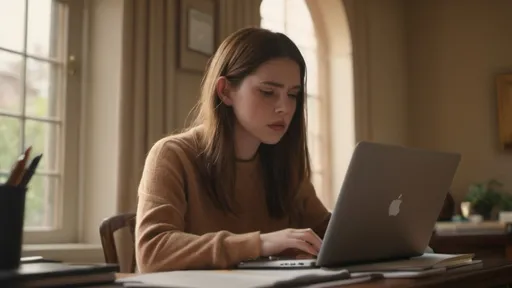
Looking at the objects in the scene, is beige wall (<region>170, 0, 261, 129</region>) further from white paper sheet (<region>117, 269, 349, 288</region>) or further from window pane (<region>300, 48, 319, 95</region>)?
white paper sheet (<region>117, 269, 349, 288</region>)

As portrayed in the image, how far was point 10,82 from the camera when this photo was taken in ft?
7.97

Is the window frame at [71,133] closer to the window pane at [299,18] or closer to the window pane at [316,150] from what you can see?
the window pane at [299,18]

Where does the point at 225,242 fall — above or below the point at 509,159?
below

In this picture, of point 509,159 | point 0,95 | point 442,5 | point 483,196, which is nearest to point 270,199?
point 0,95

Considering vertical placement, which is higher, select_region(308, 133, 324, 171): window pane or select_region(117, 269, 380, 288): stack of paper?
select_region(308, 133, 324, 171): window pane

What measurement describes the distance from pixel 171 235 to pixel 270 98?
0.43m

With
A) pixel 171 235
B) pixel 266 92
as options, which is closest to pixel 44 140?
pixel 266 92

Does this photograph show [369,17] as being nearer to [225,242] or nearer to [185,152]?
[185,152]

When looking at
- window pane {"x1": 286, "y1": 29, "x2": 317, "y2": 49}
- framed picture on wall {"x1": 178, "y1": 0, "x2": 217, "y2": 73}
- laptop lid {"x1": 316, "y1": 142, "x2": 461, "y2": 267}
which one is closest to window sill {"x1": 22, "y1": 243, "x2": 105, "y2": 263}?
framed picture on wall {"x1": 178, "y1": 0, "x2": 217, "y2": 73}

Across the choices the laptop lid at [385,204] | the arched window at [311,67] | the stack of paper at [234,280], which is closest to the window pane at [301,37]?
the arched window at [311,67]

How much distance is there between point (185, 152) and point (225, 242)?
37cm

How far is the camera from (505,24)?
15.4ft

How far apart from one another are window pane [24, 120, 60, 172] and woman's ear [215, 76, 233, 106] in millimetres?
1063

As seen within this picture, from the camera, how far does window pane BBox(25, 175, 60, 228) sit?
251cm
